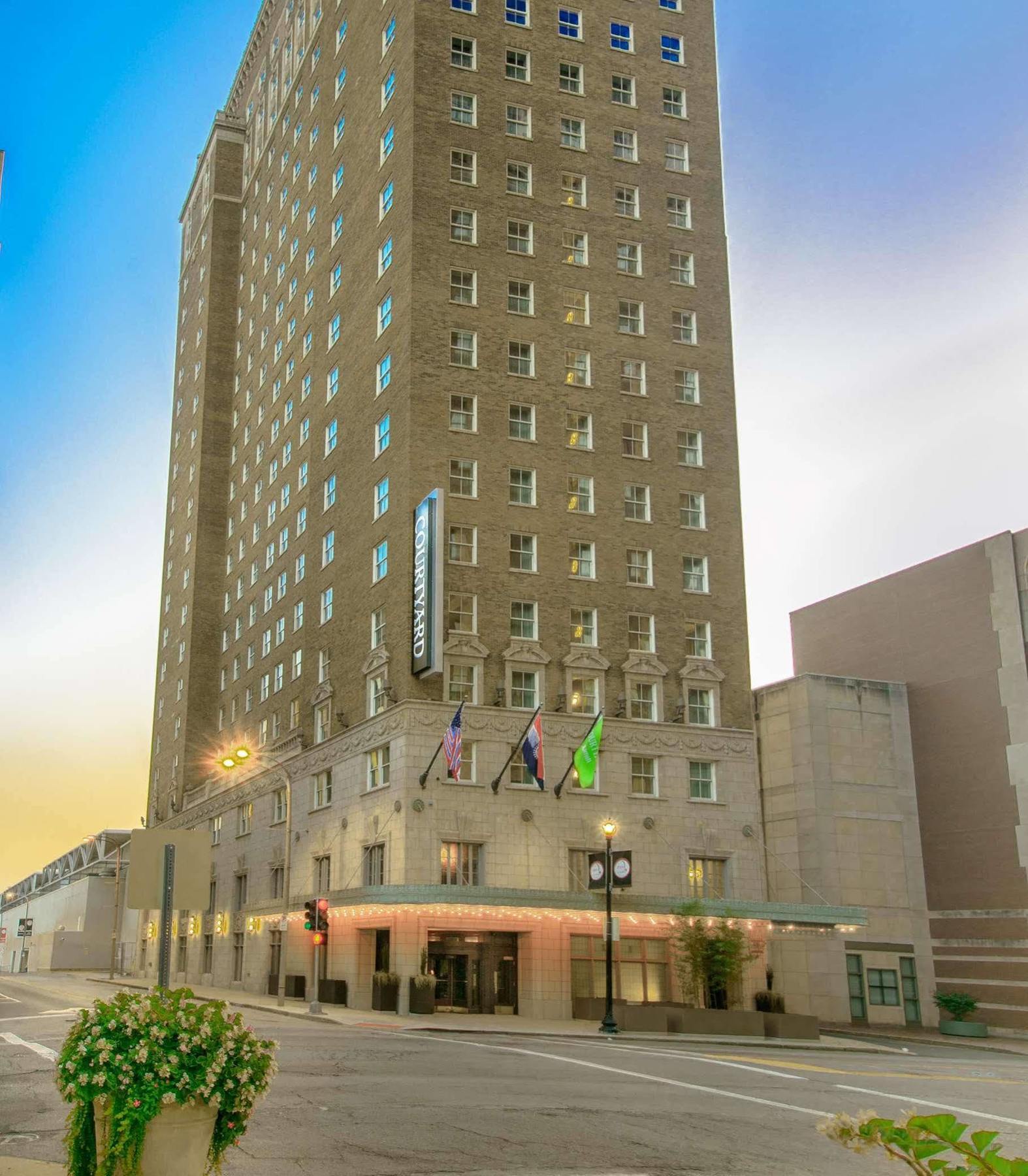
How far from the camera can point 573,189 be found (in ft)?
203

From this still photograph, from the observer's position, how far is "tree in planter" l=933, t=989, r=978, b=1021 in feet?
165

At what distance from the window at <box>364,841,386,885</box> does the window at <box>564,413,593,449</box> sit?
65.1ft

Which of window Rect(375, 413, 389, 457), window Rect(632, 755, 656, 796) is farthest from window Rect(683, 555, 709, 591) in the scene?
window Rect(375, 413, 389, 457)

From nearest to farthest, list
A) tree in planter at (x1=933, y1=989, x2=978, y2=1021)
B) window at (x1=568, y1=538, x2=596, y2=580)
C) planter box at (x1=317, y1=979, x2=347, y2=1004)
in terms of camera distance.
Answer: tree in planter at (x1=933, y1=989, x2=978, y2=1021) → planter box at (x1=317, y1=979, x2=347, y2=1004) → window at (x1=568, y1=538, x2=596, y2=580)

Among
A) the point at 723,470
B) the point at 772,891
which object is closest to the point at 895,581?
the point at 723,470

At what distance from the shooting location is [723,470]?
60719 mm

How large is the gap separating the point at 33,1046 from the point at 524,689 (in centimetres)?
2973

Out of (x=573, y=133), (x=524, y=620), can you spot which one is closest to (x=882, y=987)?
(x=524, y=620)

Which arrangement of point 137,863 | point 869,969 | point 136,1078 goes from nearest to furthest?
1. point 136,1078
2. point 137,863
3. point 869,969

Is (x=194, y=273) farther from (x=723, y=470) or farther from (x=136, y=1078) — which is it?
(x=136, y=1078)

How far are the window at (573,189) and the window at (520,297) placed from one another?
17.8 ft

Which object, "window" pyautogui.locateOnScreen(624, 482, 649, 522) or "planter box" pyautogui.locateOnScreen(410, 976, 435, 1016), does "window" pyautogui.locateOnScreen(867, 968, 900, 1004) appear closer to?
"planter box" pyautogui.locateOnScreen(410, 976, 435, 1016)

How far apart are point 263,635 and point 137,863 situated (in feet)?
219

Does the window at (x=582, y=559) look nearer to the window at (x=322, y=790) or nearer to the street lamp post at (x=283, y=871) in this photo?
the window at (x=322, y=790)
